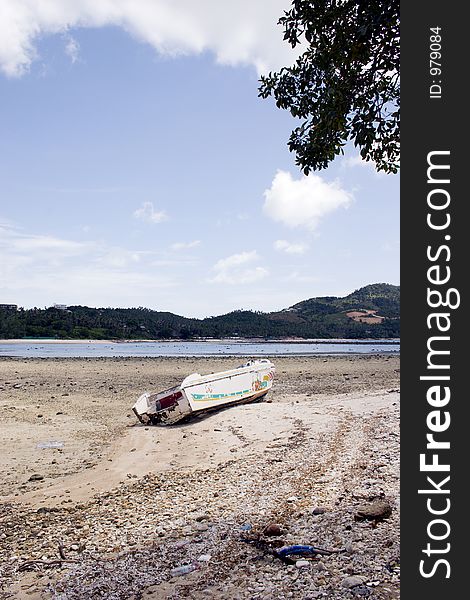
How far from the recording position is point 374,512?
6.13m

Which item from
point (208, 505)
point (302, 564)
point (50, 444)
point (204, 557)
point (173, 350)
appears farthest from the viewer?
point (173, 350)

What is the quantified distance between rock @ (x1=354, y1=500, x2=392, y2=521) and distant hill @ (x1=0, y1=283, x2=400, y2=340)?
127m

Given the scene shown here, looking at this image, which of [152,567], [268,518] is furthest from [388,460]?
[152,567]

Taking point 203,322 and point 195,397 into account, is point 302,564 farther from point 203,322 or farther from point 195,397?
point 203,322

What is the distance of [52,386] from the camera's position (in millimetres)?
27703

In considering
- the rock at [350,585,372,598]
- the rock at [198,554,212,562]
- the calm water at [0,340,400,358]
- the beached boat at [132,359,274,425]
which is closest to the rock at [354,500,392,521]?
the rock at [350,585,372,598]

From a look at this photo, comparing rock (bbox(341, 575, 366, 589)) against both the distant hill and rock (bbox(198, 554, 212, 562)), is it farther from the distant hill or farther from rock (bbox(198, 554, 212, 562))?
the distant hill

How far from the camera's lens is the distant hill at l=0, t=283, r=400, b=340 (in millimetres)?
133000

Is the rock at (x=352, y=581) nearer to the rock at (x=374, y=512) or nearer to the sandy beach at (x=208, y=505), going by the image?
the sandy beach at (x=208, y=505)

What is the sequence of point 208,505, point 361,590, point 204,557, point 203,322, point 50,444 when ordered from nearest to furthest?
point 361,590, point 204,557, point 208,505, point 50,444, point 203,322

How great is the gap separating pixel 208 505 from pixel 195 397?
827cm

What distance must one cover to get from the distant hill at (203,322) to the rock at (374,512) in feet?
418

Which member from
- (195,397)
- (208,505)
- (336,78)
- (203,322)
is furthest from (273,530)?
(203,322)

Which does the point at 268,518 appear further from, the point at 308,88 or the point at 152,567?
the point at 308,88
